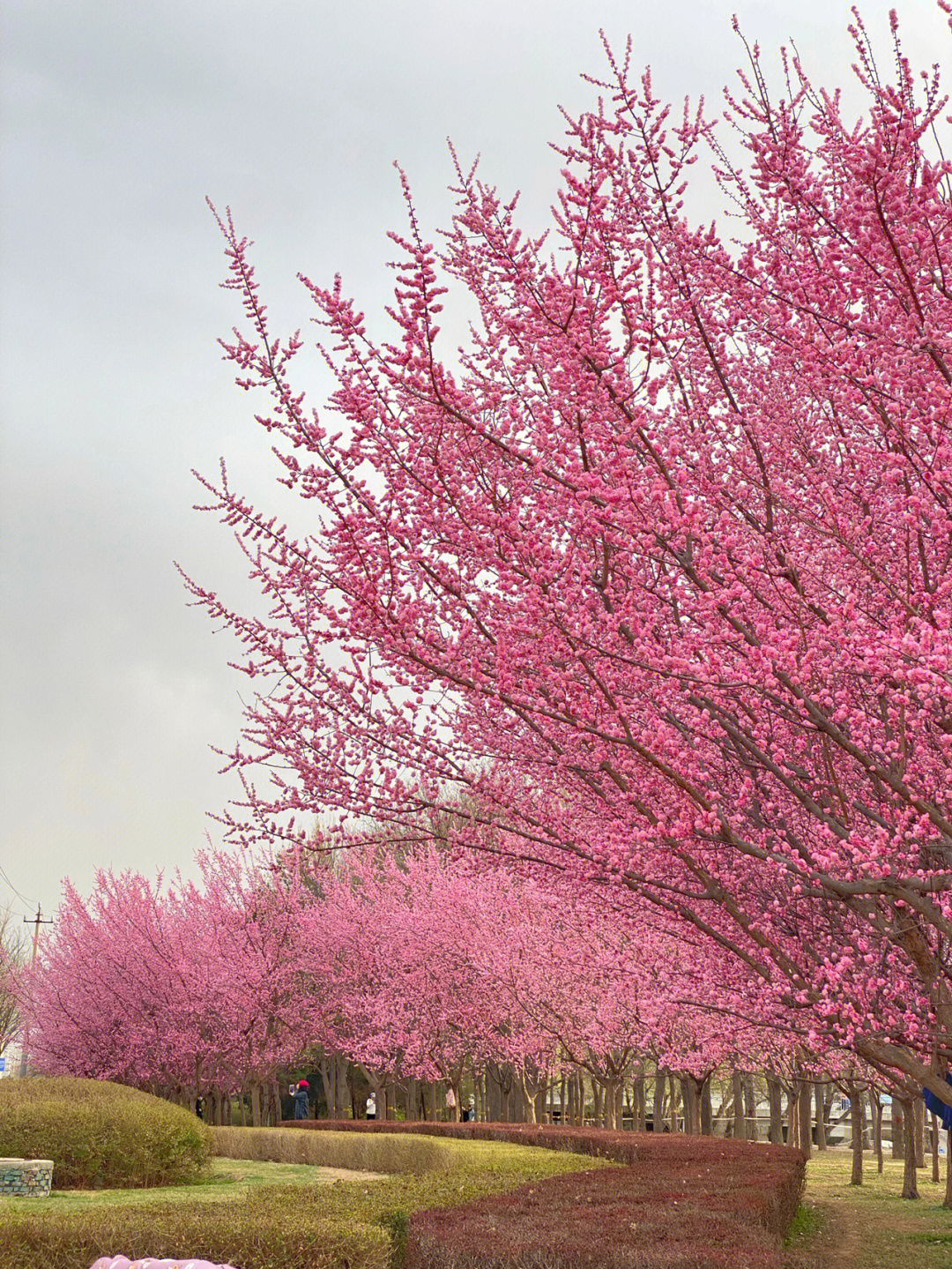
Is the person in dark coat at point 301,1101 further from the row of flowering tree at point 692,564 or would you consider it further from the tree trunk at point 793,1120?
the row of flowering tree at point 692,564

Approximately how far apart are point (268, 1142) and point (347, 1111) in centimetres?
1535

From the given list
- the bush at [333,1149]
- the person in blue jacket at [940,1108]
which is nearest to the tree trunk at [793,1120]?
the bush at [333,1149]

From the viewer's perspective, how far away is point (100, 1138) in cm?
1697

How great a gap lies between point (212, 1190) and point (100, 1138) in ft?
6.10

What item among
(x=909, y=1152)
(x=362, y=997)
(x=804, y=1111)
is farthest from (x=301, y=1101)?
(x=909, y=1152)

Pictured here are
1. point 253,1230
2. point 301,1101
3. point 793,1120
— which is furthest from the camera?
point 301,1101

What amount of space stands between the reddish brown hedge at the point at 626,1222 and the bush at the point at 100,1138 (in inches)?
303

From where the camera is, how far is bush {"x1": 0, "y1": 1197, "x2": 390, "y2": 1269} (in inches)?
296

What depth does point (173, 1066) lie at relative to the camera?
97.7ft

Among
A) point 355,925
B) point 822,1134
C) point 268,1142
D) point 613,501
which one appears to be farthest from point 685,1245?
point 822,1134

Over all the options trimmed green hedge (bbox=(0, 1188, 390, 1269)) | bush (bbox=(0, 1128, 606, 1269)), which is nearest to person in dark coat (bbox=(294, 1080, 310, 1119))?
bush (bbox=(0, 1128, 606, 1269))

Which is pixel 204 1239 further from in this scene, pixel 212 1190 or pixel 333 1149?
pixel 333 1149

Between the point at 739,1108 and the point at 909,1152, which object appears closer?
the point at 909,1152

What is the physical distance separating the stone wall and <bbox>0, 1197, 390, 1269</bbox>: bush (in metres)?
6.66
